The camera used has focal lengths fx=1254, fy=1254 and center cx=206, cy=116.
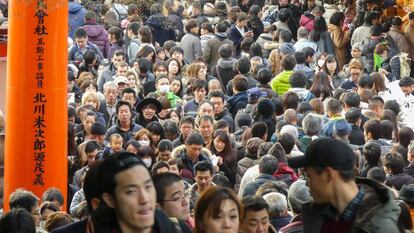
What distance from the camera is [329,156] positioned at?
6.19m

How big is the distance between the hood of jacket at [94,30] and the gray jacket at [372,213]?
15019mm

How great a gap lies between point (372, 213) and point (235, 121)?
9651 mm

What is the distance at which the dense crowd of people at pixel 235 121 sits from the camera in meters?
6.20

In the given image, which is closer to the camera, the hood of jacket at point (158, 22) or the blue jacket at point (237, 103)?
the blue jacket at point (237, 103)

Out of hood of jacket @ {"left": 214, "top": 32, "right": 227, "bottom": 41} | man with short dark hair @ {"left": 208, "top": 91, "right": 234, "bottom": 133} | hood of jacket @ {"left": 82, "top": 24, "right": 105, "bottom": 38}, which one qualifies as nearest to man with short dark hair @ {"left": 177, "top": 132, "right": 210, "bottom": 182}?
man with short dark hair @ {"left": 208, "top": 91, "right": 234, "bottom": 133}

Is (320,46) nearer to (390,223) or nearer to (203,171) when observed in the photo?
(203,171)

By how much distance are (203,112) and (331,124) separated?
1678 millimetres

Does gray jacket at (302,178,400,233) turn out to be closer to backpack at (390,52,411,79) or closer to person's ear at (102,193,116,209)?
person's ear at (102,193,116,209)

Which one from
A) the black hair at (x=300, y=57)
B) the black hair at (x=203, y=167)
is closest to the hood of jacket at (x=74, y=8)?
the black hair at (x=300, y=57)

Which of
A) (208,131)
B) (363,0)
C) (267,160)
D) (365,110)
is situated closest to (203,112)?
(208,131)

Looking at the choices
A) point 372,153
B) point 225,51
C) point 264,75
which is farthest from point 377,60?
point 372,153

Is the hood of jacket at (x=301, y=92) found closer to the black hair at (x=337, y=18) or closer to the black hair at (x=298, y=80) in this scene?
the black hair at (x=298, y=80)

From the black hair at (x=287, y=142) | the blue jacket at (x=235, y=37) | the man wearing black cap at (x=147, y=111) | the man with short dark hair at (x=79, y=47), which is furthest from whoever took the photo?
the blue jacket at (x=235, y=37)

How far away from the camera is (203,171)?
38.6ft
